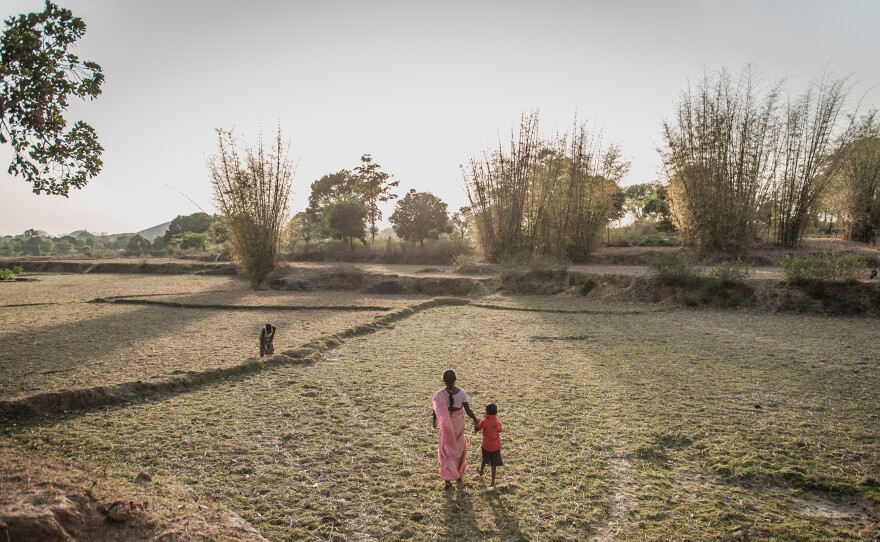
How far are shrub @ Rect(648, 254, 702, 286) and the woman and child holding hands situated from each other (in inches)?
413

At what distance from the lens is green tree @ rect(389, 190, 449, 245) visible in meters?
33.2

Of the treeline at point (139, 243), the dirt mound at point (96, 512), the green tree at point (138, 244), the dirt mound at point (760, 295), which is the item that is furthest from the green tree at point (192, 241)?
the dirt mound at point (96, 512)

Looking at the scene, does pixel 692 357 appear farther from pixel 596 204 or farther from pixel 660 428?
pixel 596 204

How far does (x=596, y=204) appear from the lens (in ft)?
63.3

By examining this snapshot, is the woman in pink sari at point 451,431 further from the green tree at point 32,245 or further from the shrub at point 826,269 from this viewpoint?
the green tree at point 32,245

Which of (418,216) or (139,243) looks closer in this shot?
(418,216)

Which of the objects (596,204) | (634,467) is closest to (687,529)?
(634,467)

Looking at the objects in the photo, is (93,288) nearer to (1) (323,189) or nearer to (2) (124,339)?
(2) (124,339)

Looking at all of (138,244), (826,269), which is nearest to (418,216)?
(826,269)

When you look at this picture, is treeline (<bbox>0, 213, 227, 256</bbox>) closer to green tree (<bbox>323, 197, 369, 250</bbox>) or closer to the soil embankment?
the soil embankment

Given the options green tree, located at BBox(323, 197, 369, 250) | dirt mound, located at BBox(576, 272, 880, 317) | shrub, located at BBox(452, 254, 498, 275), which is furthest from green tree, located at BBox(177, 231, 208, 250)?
dirt mound, located at BBox(576, 272, 880, 317)

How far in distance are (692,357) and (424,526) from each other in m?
5.31

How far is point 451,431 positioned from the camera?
3.80m

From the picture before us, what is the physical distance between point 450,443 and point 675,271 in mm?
10789
